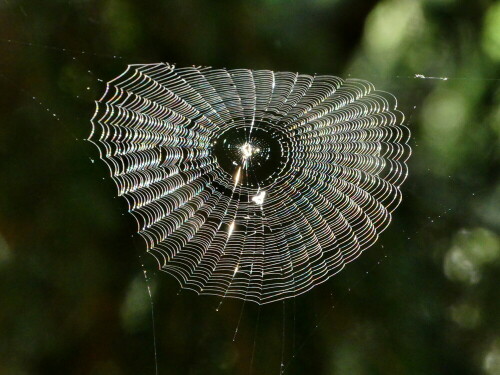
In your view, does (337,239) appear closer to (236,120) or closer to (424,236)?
(424,236)

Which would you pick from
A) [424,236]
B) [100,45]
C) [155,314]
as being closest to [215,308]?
[155,314]

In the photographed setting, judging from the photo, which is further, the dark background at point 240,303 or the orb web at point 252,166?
the dark background at point 240,303

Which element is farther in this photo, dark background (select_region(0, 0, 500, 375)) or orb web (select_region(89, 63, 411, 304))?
dark background (select_region(0, 0, 500, 375))

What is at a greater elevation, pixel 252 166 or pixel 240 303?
pixel 252 166
